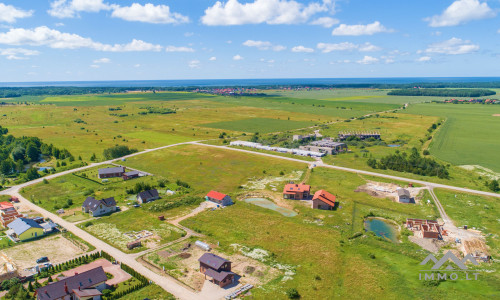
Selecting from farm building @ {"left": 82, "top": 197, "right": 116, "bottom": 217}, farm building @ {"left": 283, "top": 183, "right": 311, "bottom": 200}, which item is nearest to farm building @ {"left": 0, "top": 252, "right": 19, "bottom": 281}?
farm building @ {"left": 82, "top": 197, "right": 116, "bottom": 217}

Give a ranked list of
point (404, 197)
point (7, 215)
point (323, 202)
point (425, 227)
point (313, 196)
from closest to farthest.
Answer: point (425, 227), point (7, 215), point (323, 202), point (404, 197), point (313, 196)

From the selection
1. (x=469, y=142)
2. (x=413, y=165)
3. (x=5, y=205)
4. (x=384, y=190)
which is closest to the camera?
(x=5, y=205)

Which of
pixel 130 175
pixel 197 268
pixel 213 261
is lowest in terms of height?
pixel 197 268

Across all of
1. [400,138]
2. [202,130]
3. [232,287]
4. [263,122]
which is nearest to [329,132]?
[400,138]

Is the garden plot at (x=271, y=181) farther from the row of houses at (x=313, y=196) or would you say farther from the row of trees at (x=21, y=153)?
the row of trees at (x=21, y=153)

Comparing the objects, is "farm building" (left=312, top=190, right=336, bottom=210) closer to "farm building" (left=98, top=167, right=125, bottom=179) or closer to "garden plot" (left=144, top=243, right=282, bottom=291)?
"garden plot" (left=144, top=243, right=282, bottom=291)

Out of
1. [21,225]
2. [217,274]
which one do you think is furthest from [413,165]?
[21,225]

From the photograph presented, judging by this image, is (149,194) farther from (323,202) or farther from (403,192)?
(403,192)
